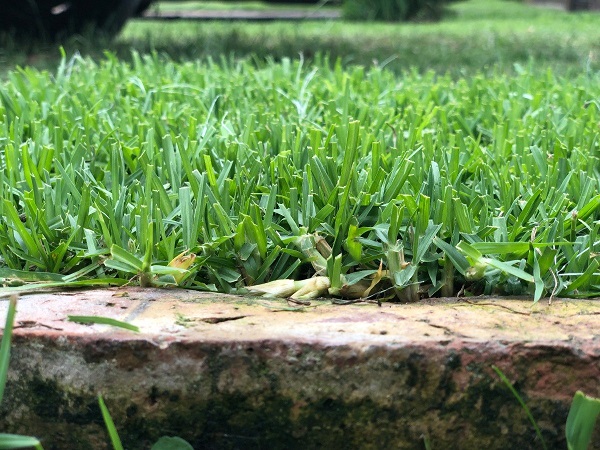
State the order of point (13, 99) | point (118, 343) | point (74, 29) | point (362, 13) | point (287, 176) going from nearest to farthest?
point (118, 343) < point (287, 176) < point (13, 99) < point (74, 29) < point (362, 13)

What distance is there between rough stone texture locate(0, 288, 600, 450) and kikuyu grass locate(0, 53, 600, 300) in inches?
7.5

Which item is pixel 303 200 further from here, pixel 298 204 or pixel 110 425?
pixel 110 425

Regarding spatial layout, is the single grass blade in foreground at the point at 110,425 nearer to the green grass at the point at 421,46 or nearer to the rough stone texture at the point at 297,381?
the rough stone texture at the point at 297,381

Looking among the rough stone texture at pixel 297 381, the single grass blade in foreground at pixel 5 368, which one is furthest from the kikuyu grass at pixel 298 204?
the single grass blade in foreground at pixel 5 368

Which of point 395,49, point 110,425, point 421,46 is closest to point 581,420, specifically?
point 110,425

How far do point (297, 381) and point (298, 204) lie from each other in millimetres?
493

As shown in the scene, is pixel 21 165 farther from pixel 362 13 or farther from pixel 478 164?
pixel 362 13

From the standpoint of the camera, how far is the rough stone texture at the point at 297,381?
110 centimetres

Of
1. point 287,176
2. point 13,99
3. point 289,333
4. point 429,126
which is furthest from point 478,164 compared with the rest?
point 13,99

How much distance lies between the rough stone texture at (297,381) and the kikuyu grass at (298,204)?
0.19 meters

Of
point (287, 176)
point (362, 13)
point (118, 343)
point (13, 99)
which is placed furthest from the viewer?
point (362, 13)

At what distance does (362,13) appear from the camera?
8.98m

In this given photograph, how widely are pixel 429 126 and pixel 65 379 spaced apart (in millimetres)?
1494

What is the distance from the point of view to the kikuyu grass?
4.43 ft
